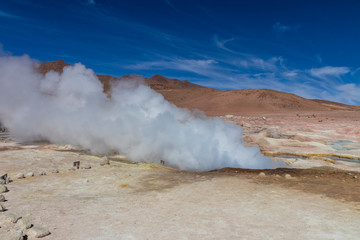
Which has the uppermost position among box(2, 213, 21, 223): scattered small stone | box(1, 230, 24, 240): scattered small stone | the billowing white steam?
the billowing white steam

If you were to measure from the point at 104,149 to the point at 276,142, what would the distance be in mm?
11476

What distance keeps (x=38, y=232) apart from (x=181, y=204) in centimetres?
273

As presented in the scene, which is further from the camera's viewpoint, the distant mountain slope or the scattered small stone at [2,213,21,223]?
the distant mountain slope

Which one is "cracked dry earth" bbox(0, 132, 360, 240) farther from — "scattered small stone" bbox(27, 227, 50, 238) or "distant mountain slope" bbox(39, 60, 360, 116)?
"distant mountain slope" bbox(39, 60, 360, 116)

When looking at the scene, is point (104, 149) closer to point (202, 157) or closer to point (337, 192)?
point (202, 157)

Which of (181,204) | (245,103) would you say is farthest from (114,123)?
(245,103)

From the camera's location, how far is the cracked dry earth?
4391mm

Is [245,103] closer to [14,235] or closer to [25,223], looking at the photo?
[25,223]

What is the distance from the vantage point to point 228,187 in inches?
285

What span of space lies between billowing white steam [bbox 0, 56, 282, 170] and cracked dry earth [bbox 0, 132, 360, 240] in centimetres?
342

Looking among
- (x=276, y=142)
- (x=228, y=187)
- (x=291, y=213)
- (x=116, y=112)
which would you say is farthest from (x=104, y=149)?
(x=276, y=142)

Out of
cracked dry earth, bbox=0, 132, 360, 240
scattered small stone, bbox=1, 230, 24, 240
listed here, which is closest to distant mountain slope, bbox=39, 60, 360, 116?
cracked dry earth, bbox=0, 132, 360, 240

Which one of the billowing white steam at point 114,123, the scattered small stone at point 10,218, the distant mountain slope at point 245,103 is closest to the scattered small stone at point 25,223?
the scattered small stone at point 10,218

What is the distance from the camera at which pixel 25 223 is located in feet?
14.1
